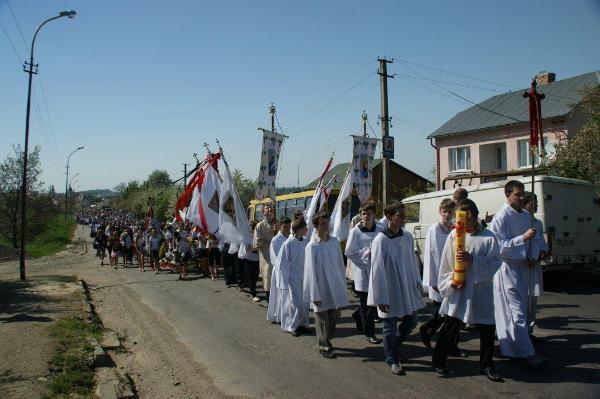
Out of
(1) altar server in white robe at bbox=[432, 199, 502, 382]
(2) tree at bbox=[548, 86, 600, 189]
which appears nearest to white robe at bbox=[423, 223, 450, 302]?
(1) altar server in white robe at bbox=[432, 199, 502, 382]

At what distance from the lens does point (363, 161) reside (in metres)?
Answer: 14.1

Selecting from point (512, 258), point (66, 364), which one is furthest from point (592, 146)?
point (66, 364)

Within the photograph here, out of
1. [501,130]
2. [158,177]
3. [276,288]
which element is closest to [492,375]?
[276,288]

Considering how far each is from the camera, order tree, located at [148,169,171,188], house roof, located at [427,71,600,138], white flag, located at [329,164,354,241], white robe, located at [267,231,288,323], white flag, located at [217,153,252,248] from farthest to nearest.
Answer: tree, located at [148,169,171,188]
house roof, located at [427,71,600,138]
white flag, located at [217,153,252,248]
white flag, located at [329,164,354,241]
white robe, located at [267,231,288,323]

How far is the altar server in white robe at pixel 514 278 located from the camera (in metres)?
5.94

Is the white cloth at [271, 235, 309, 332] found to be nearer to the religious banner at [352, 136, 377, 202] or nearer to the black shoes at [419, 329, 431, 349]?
the black shoes at [419, 329, 431, 349]

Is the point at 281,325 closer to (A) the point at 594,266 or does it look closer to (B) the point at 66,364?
(B) the point at 66,364

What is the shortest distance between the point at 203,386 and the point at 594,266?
981 centimetres

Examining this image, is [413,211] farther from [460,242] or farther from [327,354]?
[460,242]

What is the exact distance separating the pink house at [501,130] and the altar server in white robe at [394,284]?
1873 cm

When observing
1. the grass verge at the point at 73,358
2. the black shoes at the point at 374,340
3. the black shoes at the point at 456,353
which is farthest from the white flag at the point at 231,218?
the black shoes at the point at 456,353

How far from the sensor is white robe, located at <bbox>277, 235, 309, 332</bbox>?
26.7 feet

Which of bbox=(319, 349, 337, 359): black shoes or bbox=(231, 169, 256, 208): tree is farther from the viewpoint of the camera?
bbox=(231, 169, 256, 208): tree

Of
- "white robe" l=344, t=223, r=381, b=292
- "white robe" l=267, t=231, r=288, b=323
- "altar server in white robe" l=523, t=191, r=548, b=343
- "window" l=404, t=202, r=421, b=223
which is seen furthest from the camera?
"window" l=404, t=202, r=421, b=223
